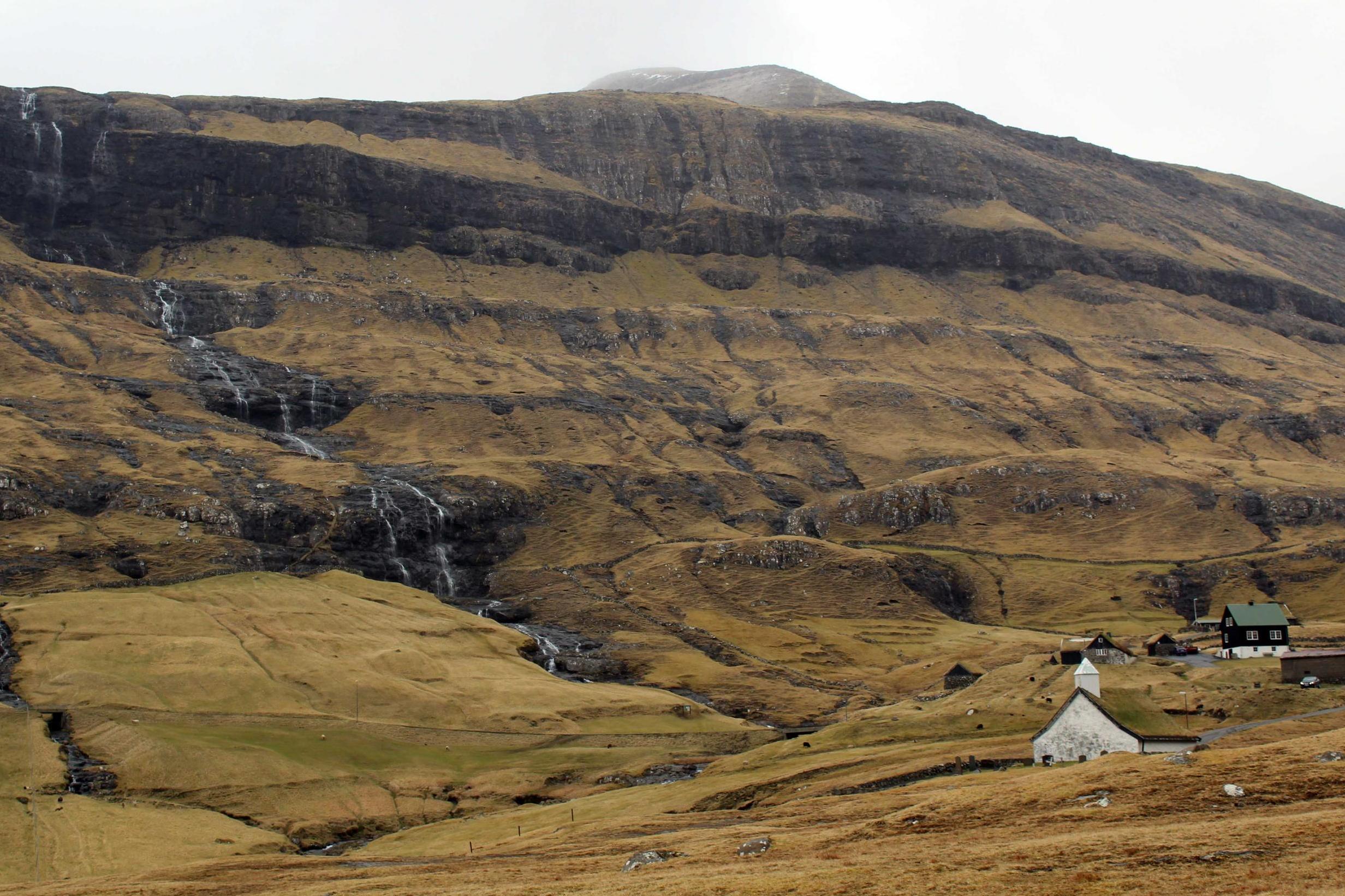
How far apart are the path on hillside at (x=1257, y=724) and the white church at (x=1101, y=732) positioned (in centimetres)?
273

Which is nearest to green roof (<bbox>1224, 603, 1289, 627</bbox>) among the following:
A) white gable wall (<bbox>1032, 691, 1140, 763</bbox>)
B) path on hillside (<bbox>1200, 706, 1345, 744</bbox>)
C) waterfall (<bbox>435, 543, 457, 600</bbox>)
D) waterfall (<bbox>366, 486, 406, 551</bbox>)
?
path on hillside (<bbox>1200, 706, 1345, 744</bbox>)

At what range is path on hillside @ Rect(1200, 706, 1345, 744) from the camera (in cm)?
7712

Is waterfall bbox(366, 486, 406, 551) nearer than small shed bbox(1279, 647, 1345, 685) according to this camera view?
No

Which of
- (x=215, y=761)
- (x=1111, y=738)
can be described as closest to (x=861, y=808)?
(x=1111, y=738)

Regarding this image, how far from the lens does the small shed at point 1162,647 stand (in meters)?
125

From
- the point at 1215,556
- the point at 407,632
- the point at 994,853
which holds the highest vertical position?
the point at 994,853

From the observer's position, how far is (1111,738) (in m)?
73.5

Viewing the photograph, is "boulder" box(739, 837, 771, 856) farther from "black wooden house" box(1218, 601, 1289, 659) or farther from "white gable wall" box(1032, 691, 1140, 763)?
"black wooden house" box(1218, 601, 1289, 659)

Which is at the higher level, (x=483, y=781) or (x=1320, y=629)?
(x=1320, y=629)

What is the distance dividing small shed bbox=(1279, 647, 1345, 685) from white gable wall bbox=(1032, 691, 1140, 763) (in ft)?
88.0

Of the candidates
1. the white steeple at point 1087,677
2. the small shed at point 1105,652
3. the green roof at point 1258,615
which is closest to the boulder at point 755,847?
the white steeple at point 1087,677

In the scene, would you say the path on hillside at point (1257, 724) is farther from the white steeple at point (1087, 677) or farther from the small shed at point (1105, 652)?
the small shed at point (1105, 652)

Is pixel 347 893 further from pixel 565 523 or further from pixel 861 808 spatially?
pixel 565 523

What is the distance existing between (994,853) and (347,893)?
81.8 ft
